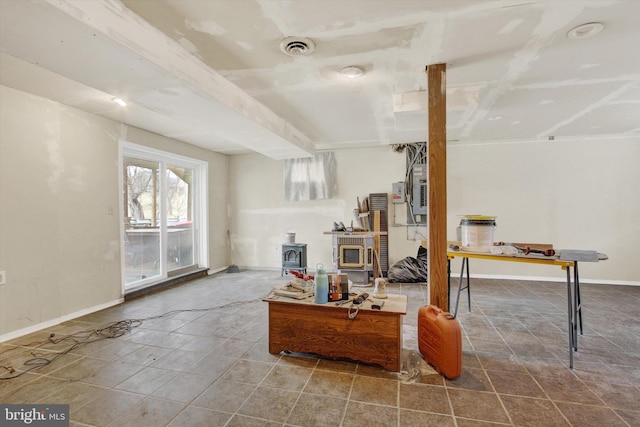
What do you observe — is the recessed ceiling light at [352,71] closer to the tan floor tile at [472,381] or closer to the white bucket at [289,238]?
the tan floor tile at [472,381]

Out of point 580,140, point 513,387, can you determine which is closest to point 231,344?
point 513,387

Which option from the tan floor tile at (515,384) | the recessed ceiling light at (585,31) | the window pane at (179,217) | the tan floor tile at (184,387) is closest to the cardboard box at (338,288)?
the tan floor tile at (184,387)

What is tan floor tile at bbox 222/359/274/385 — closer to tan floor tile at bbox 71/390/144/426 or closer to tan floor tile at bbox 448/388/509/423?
tan floor tile at bbox 71/390/144/426

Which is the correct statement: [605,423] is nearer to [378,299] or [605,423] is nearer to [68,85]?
[378,299]

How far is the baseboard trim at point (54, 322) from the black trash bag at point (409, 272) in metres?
4.17

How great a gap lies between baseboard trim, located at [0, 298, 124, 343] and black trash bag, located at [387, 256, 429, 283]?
417cm

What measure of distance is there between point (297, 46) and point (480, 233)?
2236 millimetres

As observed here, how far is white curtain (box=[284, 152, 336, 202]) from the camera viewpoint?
18.8ft

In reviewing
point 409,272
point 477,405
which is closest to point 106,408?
point 477,405

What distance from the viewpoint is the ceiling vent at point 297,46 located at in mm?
2121

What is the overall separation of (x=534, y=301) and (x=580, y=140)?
2.96 meters

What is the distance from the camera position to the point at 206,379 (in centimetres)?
218

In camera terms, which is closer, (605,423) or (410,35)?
(605,423)

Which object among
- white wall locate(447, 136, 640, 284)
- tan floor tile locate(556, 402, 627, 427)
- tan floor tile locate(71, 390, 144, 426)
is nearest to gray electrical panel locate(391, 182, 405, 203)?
white wall locate(447, 136, 640, 284)
